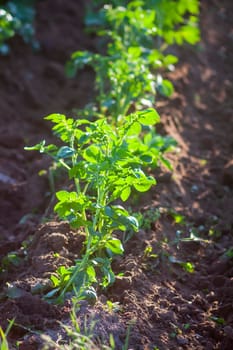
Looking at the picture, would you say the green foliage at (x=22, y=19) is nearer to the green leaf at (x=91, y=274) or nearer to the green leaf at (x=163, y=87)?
the green leaf at (x=163, y=87)

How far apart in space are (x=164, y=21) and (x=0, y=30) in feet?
4.44

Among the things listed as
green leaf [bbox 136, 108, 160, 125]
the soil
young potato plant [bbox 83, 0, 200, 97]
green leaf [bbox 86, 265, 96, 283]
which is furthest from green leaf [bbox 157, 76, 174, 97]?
green leaf [bbox 86, 265, 96, 283]

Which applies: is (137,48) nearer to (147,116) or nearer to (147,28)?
(147,28)

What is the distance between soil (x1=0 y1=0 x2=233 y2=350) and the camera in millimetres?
2863

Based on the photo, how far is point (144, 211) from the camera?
364 cm

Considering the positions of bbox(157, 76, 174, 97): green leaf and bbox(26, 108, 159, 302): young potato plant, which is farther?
bbox(157, 76, 174, 97): green leaf

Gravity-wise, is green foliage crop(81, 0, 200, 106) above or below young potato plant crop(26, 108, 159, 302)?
above

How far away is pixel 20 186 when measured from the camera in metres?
4.03

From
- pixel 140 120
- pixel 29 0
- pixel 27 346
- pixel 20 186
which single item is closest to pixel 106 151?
pixel 140 120

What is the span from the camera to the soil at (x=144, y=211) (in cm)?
286

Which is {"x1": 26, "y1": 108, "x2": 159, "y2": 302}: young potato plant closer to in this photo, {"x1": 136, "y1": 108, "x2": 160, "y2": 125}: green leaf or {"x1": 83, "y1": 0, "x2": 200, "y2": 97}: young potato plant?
{"x1": 136, "y1": 108, "x2": 160, "y2": 125}: green leaf

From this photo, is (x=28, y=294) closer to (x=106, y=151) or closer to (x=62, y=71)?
(x=106, y=151)

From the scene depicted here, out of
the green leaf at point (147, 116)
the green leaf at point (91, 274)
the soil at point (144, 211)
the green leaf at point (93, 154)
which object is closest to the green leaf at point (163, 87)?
the soil at point (144, 211)

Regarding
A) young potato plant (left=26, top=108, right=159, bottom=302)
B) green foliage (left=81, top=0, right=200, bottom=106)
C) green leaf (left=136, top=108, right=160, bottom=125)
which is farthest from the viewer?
green foliage (left=81, top=0, right=200, bottom=106)
